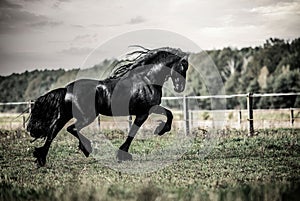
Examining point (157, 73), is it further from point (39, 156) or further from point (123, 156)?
point (39, 156)

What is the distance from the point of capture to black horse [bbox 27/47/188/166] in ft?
17.4

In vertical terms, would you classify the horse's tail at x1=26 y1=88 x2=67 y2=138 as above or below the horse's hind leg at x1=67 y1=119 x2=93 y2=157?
above

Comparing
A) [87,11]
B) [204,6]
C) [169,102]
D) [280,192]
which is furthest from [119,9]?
[169,102]

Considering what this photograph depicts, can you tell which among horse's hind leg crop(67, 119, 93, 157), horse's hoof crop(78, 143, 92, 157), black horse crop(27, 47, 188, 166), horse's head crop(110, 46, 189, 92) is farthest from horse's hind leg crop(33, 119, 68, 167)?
horse's head crop(110, 46, 189, 92)

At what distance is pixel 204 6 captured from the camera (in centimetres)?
810

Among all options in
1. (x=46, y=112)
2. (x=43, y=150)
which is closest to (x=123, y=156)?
(x=43, y=150)

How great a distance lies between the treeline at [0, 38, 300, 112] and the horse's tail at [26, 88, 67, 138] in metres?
2.02

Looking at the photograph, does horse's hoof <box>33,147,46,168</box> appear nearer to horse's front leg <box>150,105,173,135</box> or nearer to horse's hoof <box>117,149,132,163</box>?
horse's hoof <box>117,149,132,163</box>

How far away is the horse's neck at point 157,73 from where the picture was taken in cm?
542

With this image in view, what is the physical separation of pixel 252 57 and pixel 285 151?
2089cm

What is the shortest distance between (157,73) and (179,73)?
0.26 m

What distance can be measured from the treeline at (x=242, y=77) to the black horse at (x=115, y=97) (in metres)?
1.90

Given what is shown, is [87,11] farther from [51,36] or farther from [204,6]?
[204,6]

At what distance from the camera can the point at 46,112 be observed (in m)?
5.30
